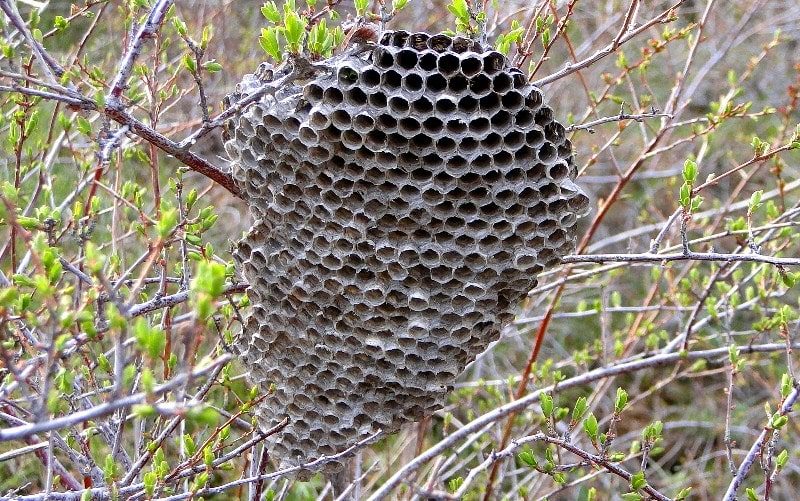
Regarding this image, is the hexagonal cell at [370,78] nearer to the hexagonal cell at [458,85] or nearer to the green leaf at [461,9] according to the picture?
the hexagonal cell at [458,85]

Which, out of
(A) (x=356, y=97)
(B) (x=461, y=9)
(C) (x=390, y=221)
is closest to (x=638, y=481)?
(C) (x=390, y=221)

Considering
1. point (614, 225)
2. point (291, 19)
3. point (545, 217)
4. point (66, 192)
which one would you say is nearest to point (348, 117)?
point (291, 19)

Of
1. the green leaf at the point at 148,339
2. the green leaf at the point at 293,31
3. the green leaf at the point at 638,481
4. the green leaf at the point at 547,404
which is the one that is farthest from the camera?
the green leaf at the point at 547,404

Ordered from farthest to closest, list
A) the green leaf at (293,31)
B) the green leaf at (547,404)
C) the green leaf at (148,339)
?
the green leaf at (547,404) < the green leaf at (293,31) < the green leaf at (148,339)

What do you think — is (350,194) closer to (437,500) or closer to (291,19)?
(291,19)

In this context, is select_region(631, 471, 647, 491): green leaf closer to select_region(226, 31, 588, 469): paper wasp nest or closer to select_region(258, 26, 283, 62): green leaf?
select_region(226, 31, 588, 469): paper wasp nest

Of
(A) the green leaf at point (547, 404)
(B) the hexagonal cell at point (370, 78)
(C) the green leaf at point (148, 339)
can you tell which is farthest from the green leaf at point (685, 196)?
(C) the green leaf at point (148, 339)

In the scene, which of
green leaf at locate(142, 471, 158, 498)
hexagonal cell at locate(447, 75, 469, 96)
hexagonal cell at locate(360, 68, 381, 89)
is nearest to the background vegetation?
green leaf at locate(142, 471, 158, 498)
